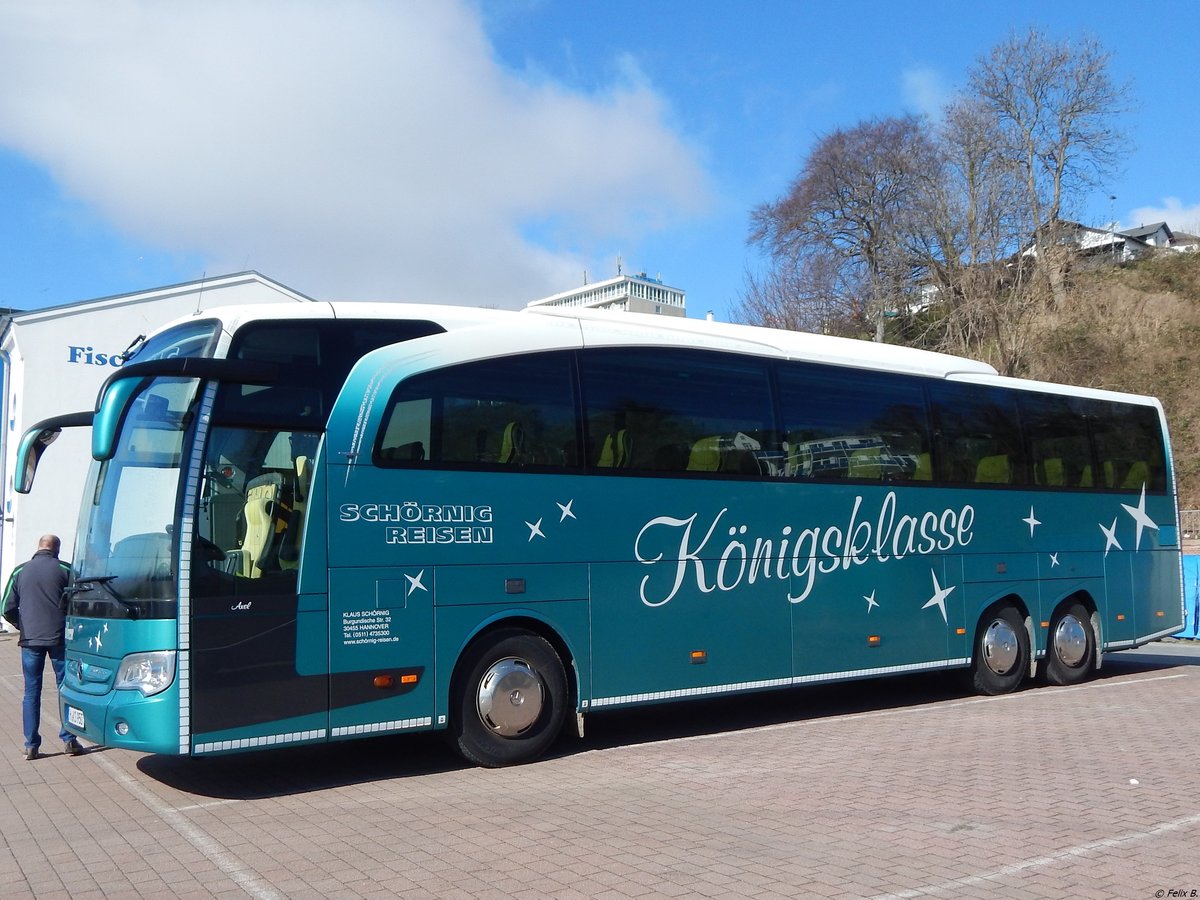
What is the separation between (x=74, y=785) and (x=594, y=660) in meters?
4.36

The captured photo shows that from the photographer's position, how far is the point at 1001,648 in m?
13.6

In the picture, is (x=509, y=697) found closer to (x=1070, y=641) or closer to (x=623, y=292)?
(x=1070, y=641)

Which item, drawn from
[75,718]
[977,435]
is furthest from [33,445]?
[977,435]

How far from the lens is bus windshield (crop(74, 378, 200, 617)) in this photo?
7.62 m

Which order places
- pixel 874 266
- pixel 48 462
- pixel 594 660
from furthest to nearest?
pixel 874 266 < pixel 48 462 < pixel 594 660

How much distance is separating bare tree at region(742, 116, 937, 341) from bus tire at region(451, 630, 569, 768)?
31.5m

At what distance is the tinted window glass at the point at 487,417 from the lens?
28.1ft

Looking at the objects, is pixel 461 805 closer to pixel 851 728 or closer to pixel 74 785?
pixel 74 785

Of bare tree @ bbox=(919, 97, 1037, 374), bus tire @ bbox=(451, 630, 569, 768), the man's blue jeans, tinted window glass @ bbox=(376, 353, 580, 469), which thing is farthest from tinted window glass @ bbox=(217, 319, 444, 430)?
bare tree @ bbox=(919, 97, 1037, 374)

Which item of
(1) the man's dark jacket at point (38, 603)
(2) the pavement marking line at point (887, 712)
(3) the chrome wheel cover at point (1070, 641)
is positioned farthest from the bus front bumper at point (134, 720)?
(3) the chrome wheel cover at point (1070, 641)

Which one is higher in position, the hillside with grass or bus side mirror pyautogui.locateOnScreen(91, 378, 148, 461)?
the hillside with grass

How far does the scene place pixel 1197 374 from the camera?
36.9m

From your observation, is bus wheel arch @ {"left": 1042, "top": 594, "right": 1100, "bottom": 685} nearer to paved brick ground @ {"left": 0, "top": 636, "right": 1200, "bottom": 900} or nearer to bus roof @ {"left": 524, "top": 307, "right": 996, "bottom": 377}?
paved brick ground @ {"left": 0, "top": 636, "right": 1200, "bottom": 900}

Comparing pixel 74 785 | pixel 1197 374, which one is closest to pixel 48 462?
pixel 74 785
